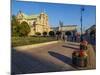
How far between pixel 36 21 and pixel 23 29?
21 centimetres

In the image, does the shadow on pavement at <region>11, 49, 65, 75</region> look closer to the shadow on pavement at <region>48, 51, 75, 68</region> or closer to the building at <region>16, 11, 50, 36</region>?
the shadow on pavement at <region>48, 51, 75, 68</region>

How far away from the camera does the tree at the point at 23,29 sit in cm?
261

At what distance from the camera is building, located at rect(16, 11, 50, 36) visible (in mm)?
2615

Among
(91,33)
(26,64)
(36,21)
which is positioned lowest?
(26,64)

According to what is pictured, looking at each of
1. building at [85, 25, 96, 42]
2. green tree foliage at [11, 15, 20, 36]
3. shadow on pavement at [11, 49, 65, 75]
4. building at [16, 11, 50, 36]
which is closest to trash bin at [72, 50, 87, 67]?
building at [85, 25, 96, 42]

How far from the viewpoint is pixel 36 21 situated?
106 inches

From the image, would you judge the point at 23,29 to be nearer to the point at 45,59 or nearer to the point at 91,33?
the point at 45,59

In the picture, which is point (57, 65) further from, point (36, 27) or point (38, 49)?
point (36, 27)

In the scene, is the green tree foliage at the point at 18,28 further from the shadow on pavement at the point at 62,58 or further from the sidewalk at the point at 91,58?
the sidewalk at the point at 91,58

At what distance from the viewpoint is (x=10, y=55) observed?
2545mm

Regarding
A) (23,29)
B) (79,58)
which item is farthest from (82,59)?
(23,29)

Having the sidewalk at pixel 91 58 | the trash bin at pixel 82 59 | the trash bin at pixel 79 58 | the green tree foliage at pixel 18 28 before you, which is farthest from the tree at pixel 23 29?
the sidewalk at pixel 91 58
